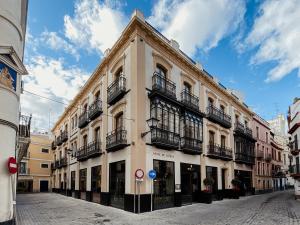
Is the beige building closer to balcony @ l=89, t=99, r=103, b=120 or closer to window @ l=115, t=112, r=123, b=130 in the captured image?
balcony @ l=89, t=99, r=103, b=120

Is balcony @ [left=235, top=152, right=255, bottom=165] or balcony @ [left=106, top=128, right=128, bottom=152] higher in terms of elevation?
balcony @ [left=106, top=128, right=128, bottom=152]

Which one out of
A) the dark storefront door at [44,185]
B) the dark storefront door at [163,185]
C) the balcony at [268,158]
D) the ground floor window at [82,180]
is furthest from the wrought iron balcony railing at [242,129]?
the dark storefront door at [44,185]

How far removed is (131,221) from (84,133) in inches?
511

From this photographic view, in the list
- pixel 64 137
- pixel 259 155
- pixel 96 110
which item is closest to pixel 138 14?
pixel 96 110

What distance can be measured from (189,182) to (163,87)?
6669 mm

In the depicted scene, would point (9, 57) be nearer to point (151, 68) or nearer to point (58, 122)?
point (151, 68)

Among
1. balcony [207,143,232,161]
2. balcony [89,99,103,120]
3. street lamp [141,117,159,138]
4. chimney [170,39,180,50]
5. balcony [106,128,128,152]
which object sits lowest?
balcony [207,143,232,161]

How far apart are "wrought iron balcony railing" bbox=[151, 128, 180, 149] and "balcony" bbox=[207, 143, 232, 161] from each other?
15.7 ft

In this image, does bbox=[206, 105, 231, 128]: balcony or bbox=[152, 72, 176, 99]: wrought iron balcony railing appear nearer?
bbox=[152, 72, 176, 99]: wrought iron balcony railing

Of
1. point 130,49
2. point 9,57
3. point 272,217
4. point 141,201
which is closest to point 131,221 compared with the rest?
point 141,201

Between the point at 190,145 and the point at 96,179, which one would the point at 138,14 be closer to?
the point at 190,145

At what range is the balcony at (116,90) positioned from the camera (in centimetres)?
1510

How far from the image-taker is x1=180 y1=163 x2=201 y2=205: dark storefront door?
654 inches

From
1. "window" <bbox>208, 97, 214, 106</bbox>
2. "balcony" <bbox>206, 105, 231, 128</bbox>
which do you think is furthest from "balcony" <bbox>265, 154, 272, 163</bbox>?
"window" <bbox>208, 97, 214, 106</bbox>
